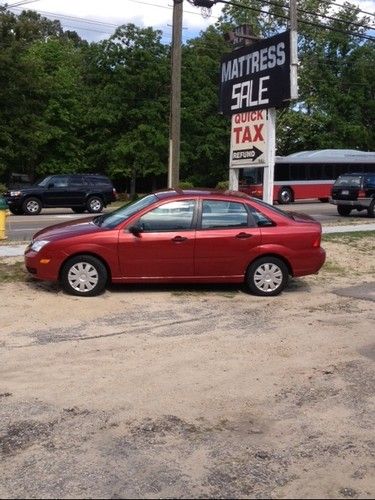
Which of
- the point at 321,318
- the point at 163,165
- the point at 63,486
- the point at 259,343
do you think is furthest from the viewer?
the point at 163,165

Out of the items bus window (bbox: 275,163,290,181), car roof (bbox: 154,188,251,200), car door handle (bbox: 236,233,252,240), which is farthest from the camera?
bus window (bbox: 275,163,290,181)

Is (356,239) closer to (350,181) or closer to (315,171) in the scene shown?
(350,181)

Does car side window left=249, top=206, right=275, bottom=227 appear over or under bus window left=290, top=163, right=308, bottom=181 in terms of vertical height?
under

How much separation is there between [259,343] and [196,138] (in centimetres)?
3856

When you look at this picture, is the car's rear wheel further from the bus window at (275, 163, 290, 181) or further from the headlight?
the headlight

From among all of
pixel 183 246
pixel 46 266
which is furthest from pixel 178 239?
pixel 46 266

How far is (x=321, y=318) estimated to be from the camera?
831 cm

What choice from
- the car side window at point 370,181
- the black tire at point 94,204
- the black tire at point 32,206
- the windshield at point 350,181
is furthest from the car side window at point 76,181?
the car side window at point 370,181

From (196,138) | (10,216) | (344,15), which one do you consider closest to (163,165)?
(196,138)

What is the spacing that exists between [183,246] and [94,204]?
18.7 metres

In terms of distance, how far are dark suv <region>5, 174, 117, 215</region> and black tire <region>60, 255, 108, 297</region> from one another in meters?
18.0

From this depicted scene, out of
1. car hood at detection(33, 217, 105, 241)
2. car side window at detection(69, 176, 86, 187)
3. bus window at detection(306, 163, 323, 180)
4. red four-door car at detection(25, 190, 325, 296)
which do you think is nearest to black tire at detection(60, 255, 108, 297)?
red four-door car at detection(25, 190, 325, 296)

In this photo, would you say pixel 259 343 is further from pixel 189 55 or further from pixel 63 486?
pixel 189 55

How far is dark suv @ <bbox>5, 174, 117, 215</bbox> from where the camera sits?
26328mm
